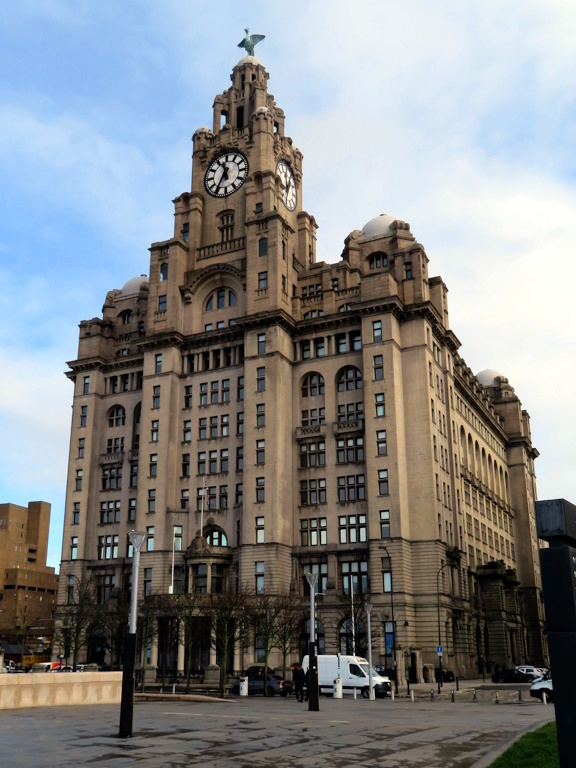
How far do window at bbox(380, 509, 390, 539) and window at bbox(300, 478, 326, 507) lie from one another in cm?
780

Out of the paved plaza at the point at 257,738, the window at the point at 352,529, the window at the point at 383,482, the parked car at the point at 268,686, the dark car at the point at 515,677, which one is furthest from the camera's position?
the window at the point at 352,529

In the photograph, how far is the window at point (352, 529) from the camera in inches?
3268

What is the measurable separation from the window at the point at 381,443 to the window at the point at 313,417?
8.08 meters

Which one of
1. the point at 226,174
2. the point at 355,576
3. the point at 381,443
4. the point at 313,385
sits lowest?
the point at 355,576

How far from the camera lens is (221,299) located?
9919cm

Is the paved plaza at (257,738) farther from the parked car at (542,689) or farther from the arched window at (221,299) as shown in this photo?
the arched window at (221,299)

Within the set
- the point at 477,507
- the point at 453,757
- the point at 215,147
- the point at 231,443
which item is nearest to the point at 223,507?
the point at 231,443

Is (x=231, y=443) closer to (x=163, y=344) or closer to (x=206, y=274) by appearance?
(x=163, y=344)

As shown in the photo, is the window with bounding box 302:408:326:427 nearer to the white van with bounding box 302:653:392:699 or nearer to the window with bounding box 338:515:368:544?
the window with bounding box 338:515:368:544

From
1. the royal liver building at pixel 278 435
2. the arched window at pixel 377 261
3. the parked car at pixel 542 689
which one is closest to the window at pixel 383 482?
the royal liver building at pixel 278 435

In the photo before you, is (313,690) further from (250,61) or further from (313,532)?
(250,61)

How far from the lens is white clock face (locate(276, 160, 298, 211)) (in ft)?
350

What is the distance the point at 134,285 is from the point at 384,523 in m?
53.5

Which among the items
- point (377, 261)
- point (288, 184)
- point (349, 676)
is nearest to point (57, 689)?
point (349, 676)
